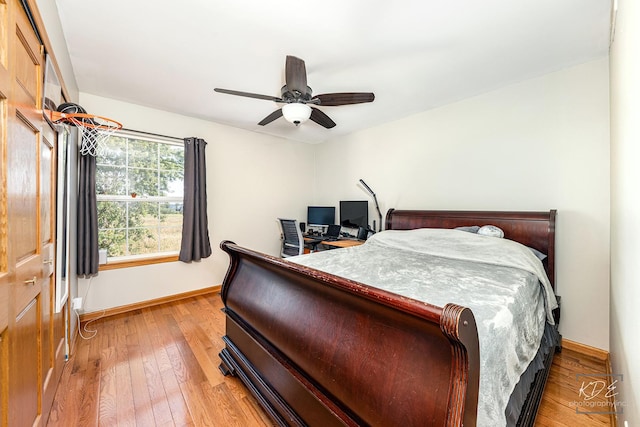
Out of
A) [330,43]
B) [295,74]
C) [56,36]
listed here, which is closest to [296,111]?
[295,74]

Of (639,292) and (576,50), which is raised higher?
(576,50)

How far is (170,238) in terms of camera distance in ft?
11.0

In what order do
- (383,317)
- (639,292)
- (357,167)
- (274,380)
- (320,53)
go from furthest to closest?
(357,167)
(320,53)
(274,380)
(383,317)
(639,292)

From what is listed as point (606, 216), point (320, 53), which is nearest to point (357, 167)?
point (320, 53)

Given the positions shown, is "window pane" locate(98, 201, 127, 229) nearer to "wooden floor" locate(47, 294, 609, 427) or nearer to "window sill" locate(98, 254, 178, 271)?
"window sill" locate(98, 254, 178, 271)

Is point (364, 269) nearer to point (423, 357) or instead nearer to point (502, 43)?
point (423, 357)

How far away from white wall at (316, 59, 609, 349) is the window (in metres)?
3.11

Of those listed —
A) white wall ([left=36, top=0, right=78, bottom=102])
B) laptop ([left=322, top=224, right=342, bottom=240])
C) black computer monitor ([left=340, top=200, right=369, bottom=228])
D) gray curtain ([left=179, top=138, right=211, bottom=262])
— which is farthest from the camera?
laptop ([left=322, top=224, right=342, bottom=240])

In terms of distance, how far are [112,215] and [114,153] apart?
71 centimetres

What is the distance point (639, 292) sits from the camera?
2.75 feet

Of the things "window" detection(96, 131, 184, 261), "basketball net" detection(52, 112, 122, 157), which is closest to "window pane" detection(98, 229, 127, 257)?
"window" detection(96, 131, 184, 261)

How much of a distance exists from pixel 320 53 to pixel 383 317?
76.7 inches

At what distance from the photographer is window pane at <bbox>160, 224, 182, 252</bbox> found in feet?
10.9

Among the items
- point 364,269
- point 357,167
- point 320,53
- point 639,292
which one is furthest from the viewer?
point 357,167
